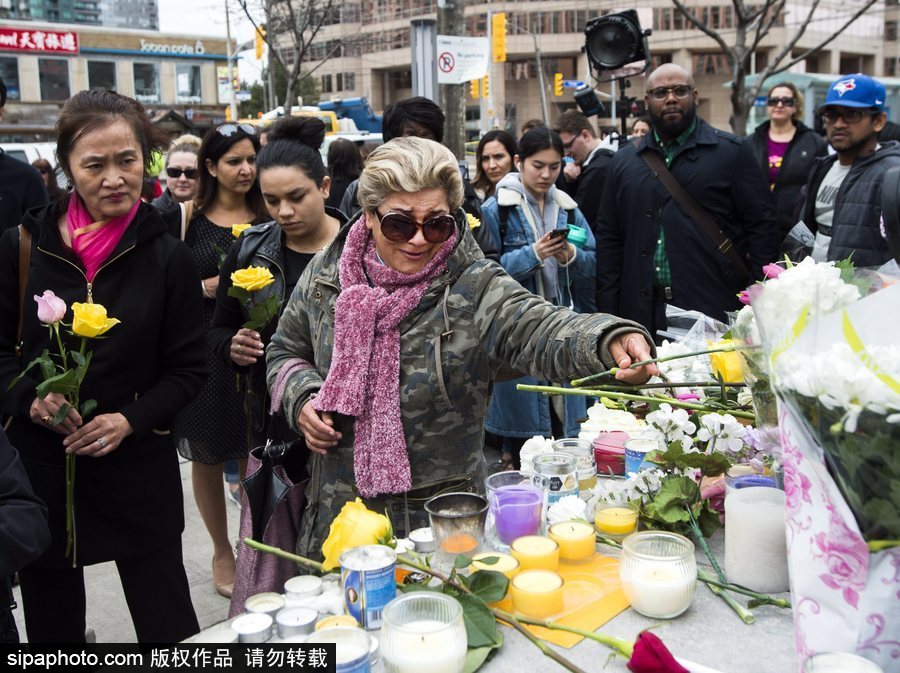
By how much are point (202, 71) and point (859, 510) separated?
47.7m

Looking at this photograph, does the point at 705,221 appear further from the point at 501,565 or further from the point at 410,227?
the point at 501,565

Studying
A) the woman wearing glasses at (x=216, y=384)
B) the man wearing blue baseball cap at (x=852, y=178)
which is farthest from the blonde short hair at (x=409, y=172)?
the man wearing blue baseball cap at (x=852, y=178)

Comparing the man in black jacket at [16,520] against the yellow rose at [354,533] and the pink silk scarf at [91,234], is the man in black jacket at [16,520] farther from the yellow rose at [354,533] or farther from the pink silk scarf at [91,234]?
the pink silk scarf at [91,234]

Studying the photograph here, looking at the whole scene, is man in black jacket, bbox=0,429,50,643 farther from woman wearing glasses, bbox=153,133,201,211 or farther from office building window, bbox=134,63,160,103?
office building window, bbox=134,63,160,103

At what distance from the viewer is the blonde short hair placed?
86.4 inches

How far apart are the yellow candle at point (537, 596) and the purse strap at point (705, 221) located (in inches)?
124

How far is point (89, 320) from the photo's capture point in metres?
2.37

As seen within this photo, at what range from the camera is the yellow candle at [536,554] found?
1.69 metres

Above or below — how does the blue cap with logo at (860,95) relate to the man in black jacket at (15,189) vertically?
above

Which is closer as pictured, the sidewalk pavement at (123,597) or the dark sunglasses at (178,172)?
the sidewalk pavement at (123,597)

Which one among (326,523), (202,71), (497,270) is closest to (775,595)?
(497,270)

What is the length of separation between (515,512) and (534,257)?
3.02m

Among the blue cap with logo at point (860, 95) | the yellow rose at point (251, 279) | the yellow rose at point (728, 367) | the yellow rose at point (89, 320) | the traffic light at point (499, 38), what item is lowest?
the yellow rose at point (728, 367)

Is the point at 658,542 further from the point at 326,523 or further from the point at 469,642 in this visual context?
the point at 326,523
